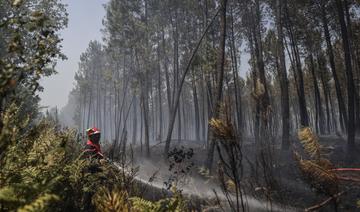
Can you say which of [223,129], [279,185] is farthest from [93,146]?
[279,185]

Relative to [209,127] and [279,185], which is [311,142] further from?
[209,127]

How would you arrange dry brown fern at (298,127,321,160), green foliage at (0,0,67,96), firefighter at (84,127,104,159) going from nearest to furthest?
green foliage at (0,0,67,96), dry brown fern at (298,127,321,160), firefighter at (84,127,104,159)

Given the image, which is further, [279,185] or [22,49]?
[279,185]

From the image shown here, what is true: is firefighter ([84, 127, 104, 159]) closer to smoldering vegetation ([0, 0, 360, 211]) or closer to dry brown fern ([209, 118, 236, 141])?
smoldering vegetation ([0, 0, 360, 211])

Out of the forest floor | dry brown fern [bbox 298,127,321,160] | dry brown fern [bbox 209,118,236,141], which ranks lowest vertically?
the forest floor

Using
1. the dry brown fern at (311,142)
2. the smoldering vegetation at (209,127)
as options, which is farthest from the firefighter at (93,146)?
the dry brown fern at (311,142)

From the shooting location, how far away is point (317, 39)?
24.2m

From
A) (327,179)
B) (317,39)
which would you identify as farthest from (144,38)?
(327,179)

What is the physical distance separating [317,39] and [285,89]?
8.01m

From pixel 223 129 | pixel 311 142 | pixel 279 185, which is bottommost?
pixel 279 185

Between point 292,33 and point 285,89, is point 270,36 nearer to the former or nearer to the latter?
point 292,33

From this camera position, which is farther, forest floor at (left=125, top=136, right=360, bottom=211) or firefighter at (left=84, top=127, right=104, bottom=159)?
forest floor at (left=125, top=136, right=360, bottom=211)

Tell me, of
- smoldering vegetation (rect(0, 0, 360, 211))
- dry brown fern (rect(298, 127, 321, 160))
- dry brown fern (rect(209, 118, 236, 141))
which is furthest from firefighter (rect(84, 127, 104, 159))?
dry brown fern (rect(298, 127, 321, 160))

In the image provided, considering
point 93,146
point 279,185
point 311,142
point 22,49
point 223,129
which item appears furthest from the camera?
point 279,185
